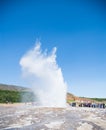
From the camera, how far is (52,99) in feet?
119

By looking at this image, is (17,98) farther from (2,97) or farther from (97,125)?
(97,125)

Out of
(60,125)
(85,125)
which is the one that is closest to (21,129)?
(60,125)

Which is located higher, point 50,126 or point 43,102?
point 43,102

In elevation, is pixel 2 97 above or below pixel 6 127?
above

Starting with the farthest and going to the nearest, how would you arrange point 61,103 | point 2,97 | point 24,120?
point 2,97 < point 61,103 < point 24,120

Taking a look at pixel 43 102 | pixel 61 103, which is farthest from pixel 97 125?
pixel 43 102

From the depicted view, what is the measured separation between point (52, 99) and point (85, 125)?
68.7ft

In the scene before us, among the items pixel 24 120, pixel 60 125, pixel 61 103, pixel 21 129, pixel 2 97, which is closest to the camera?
pixel 21 129

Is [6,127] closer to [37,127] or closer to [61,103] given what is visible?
[37,127]

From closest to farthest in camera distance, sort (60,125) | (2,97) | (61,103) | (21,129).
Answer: (21,129)
(60,125)
(61,103)
(2,97)

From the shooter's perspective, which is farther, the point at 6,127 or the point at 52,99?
the point at 52,99

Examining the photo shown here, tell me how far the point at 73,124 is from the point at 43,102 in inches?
856

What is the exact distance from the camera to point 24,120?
Answer: 56.2 ft

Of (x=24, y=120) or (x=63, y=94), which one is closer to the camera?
(x=24, y=120)
